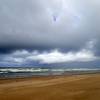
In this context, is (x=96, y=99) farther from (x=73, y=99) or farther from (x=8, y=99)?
(x=8, y=99)

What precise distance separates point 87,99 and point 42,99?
2.55 meters

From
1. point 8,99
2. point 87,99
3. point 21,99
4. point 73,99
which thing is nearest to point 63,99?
point 73,99

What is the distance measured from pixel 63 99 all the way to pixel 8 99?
331 centimetres

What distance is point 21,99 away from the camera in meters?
11.9

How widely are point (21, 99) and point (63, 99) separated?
8.11ft

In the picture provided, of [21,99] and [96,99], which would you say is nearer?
[96,99]

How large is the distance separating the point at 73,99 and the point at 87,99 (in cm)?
85

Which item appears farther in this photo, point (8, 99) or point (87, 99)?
point (8, 99)

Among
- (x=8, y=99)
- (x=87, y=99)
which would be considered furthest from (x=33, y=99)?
(x=87, y=99)

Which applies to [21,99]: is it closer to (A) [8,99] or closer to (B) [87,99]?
(A) [8,99]

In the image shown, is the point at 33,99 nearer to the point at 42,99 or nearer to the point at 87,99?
the point at 42,99

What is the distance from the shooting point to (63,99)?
37.9ft

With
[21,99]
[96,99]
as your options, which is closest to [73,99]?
[96,99]

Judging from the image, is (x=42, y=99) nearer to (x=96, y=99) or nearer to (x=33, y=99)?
(x=33, y=99)
